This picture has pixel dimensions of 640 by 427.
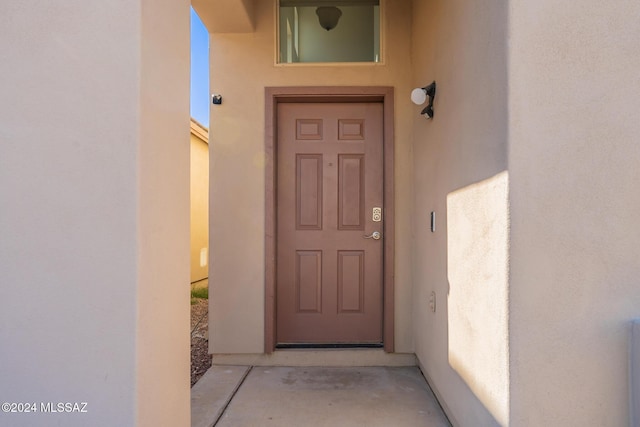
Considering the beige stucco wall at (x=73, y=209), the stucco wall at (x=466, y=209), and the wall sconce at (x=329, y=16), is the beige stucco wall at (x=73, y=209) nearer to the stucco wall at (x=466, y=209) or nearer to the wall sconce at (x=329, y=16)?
the stucco wall at (x=466, y=209)

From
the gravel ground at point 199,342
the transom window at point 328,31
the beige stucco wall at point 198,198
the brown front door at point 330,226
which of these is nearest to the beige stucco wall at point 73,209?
the gravel ground at point 199,342

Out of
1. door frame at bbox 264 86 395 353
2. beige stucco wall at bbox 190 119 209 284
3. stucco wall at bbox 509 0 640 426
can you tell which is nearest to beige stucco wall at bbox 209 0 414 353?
door frame at bbox 264 86 395 353

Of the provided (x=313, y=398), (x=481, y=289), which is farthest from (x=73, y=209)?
(x=313, y=398)

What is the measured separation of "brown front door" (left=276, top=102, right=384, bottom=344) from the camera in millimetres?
3250

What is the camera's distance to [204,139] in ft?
25.2

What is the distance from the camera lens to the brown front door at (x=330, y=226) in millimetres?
3250

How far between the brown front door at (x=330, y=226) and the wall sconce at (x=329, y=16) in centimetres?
65

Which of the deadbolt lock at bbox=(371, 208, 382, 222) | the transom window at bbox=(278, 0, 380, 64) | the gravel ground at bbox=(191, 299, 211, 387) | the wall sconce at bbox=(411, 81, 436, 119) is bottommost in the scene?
the gravel ground at bbox=(191, 299, 211, 387)

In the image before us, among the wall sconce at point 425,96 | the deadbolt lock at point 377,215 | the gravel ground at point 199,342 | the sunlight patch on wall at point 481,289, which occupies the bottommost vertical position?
the gravel ground at point 199,342

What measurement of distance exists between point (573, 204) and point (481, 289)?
522 mm

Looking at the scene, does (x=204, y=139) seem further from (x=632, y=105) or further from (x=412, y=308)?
(x=632, y=105)

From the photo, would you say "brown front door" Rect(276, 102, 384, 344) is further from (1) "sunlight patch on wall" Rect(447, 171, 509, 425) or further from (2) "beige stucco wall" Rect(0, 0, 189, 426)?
(2) "beige stucco wall" Rect(0, 0, 189, 426)

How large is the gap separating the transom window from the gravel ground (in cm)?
263

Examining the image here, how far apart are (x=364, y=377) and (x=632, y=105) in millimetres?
2342
